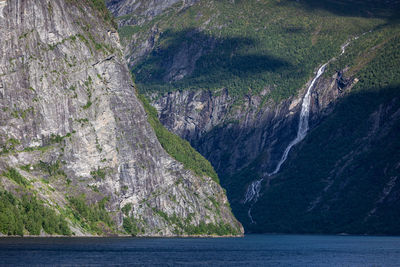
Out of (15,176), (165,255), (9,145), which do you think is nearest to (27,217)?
(15,176)

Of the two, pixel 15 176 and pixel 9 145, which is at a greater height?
pixel 9 145

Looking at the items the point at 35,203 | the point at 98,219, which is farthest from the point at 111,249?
the point at 98,219

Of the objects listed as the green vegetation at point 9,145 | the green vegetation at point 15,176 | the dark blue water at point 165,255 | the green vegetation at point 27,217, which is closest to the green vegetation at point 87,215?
the green vegetation at point 27,217

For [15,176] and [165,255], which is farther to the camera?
[15,176]

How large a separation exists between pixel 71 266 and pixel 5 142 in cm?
8294

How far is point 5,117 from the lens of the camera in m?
197

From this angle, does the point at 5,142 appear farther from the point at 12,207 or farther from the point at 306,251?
the point at 306,251

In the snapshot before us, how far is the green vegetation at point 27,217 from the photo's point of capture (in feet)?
538

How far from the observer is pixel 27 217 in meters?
172

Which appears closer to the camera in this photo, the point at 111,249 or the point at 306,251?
the point at 111,249

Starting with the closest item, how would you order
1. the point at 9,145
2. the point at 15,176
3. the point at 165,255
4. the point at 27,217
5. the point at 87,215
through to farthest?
1. the point at 165,255
2. the point at 27,217
3. the point at 15,176
4. the point at 87,215
5. the point at 9,145

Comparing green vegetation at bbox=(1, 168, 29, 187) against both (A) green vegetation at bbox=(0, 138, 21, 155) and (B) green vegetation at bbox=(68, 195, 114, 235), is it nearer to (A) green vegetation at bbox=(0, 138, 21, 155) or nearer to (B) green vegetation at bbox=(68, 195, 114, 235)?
(A) green vegetation at bbox=(0, 138, 21, 155)

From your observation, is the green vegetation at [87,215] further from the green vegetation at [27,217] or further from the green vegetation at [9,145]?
the green vegetation at [9,145]

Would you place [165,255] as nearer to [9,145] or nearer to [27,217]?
[27,217]
